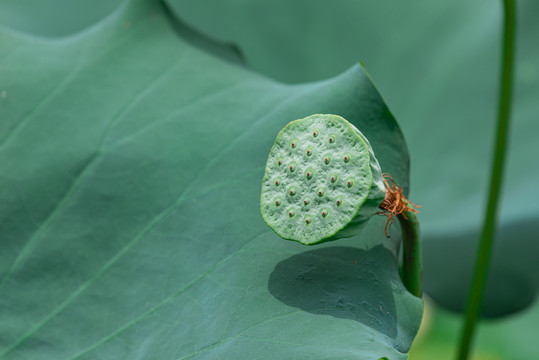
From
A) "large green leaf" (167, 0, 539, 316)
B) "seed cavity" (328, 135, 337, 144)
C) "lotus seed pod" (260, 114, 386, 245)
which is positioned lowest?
"large green leaf" (167, 0, 539, 316)

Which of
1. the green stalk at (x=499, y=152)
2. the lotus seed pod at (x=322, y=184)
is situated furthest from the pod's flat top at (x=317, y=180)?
the green stalk at (x=499, y=152)

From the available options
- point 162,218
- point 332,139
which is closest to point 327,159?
point 332,139

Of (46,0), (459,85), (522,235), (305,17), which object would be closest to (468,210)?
(522,235)

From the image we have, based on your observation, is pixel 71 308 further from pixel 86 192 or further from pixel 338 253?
pixel 338 253

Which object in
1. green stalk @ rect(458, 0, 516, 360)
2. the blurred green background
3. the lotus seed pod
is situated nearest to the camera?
the lotus seed pod

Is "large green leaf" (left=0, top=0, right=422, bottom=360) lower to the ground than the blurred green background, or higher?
higher

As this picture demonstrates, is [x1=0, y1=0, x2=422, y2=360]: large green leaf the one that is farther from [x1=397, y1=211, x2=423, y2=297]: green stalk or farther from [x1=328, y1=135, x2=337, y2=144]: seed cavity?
[x1=328, y1=135, x2=337, y2=144]: seed cavity

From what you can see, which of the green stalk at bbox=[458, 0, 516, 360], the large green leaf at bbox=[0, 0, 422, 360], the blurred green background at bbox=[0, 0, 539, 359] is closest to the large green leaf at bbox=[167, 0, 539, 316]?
the blurred green background at bbox=[0, 0, 539, 359]
